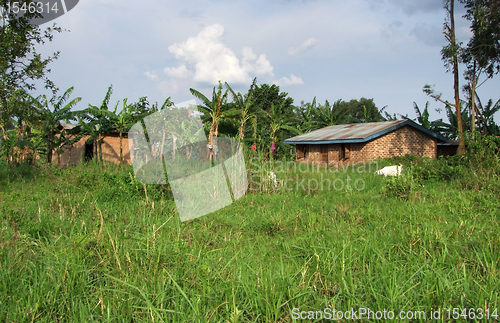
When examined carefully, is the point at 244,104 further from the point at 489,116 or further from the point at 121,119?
the point at 489,116

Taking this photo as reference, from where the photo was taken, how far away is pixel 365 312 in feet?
7.31

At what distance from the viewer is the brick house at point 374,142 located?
57.8 feet

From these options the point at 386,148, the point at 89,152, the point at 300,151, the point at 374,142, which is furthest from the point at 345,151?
the point at 89,152

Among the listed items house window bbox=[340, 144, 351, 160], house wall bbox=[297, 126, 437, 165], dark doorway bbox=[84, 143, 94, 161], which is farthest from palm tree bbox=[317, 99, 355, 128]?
dark doorway bbox=[84, 143, 94, 161]

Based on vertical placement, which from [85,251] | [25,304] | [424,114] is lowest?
[25,304]

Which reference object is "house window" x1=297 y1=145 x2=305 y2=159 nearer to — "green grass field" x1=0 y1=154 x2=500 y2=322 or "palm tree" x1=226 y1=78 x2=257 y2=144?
"palm tree" x1=226 y1=78 x2=257 y2=144

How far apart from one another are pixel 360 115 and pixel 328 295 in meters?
43.1

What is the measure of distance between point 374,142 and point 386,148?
825 millimetres

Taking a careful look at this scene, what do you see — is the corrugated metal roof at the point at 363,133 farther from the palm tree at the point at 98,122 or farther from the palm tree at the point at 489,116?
the palm tree at the point at 98,122

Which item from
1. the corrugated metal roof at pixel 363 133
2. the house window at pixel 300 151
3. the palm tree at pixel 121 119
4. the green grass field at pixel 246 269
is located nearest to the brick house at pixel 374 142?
the corrugated metal roof at pixel 363 133

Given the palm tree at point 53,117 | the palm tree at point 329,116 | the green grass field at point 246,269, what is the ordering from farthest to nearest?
the palm tree at point 329,116 → the palm tree at point 53,117 → the green grass field at point 246,269

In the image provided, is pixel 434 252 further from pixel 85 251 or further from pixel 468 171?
pixel 468 171

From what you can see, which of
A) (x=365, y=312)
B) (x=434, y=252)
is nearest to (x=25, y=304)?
(x=365, y=312)

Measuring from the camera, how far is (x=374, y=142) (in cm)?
1761
